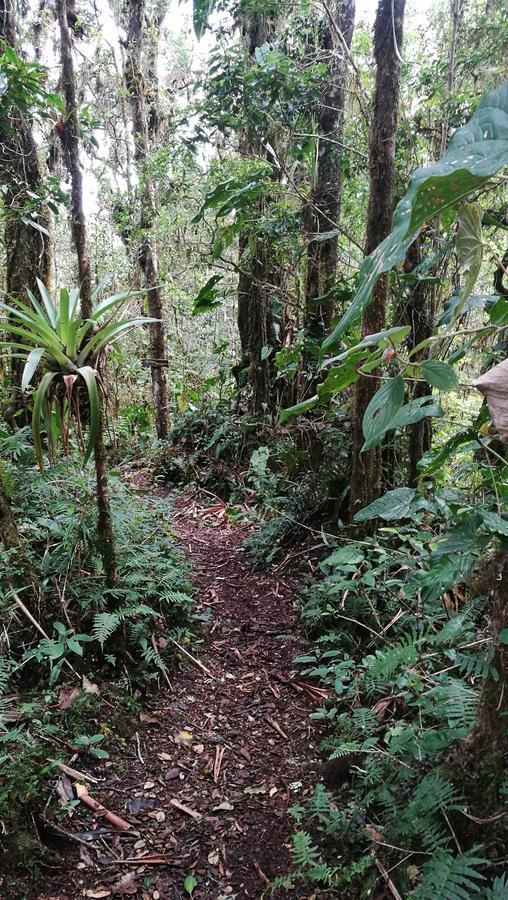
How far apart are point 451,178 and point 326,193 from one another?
468 cm

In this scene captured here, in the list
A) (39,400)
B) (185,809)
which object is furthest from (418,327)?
(185,809)

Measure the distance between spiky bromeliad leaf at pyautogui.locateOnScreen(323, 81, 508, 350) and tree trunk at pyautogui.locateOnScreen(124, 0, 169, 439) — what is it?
6377mm

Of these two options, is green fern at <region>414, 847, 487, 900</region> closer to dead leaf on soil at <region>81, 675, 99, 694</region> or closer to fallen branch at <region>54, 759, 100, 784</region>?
fallen branch at <region>54, 759, 100, 784</region>

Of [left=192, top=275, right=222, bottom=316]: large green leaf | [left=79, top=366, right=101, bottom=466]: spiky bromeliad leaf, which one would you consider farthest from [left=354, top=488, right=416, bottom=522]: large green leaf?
[left=192, top=275, right=222, bottom=316]: large green leaf

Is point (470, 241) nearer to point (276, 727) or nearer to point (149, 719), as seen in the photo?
point (276, 727)

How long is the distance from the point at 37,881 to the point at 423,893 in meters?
1.31

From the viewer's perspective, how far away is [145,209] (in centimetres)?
710

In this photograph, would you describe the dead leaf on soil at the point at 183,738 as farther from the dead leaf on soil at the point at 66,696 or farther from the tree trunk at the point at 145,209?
the tree trunk at the point at 145,209

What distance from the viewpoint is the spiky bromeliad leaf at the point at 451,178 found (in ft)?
2.31

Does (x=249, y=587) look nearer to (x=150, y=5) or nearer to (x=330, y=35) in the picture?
(x=330, y=35)

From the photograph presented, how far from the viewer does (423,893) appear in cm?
143

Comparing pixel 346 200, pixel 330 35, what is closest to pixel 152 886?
pixel 346 200

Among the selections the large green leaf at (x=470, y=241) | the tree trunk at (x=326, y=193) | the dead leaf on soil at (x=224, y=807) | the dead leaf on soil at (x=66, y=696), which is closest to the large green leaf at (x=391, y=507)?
the large green leaf at (x=470, y=241)

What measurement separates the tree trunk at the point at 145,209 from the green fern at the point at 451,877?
642cm
